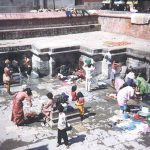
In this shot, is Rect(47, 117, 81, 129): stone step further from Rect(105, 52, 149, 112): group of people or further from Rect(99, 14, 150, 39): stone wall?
Rect(99, 14, 150, 39): stone wall

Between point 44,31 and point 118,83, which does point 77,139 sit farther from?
point 44,31

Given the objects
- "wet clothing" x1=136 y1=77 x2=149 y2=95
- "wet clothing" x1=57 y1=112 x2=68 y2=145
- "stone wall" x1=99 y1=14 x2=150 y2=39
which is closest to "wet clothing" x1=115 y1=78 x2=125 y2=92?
"wet clothing" x1=136 y1=77 x2=149 y2=95

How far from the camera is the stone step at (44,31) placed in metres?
18.4

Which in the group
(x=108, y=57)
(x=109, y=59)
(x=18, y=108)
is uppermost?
(x=108, y=57)

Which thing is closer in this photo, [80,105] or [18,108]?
[18,108]

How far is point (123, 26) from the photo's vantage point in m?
20.0

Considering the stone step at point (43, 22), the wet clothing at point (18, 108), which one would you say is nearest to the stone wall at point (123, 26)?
the stone step at point (43, 22)

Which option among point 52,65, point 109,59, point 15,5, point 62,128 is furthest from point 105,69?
point 15,5

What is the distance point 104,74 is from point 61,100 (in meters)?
5.41

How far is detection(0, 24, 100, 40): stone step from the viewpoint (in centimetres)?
1841

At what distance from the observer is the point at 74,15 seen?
832 inches

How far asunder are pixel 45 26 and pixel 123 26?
5.39 metres

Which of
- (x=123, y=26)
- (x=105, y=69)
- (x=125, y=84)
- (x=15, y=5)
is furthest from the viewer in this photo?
(x=15, y=5)

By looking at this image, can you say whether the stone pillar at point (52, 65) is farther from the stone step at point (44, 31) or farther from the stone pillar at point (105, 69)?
the stone step at point (44, 31)
